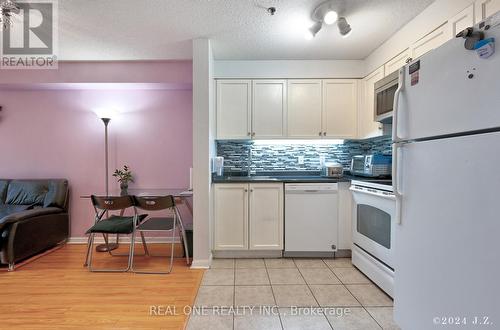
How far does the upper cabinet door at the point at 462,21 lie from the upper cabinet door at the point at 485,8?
0.03 metres

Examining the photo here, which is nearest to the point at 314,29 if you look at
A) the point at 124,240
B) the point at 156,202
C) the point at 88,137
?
the point at 156,202

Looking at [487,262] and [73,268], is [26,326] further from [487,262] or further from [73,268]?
[487,262]

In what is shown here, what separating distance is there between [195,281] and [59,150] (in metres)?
2.75

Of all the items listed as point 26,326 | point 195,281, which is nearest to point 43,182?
point 26,326

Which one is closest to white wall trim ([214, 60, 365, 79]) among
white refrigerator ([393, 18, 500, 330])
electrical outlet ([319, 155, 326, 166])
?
electrical outlet ([319, 155, 326, 166])

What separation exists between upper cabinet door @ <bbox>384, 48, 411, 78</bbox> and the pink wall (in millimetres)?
2448

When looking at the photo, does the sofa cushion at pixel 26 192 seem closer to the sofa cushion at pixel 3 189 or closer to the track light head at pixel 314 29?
the sofa cushion at pixel 3 189

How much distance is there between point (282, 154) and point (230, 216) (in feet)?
3.78

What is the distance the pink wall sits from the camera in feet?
11.1

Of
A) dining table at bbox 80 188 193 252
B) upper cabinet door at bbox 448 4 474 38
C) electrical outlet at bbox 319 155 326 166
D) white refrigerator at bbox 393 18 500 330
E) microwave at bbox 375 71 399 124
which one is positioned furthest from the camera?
electrical outlet at bbox 319 155 326 166

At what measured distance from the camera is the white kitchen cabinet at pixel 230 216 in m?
2.79

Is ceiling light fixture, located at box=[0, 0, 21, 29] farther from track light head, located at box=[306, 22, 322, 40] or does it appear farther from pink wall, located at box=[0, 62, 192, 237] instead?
track light head, located at box=[306, 22, 322, 40]

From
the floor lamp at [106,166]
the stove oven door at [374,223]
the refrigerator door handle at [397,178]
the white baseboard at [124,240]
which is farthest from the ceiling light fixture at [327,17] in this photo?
the white baseboard at [124,240]

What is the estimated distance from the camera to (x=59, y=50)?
2.80m
